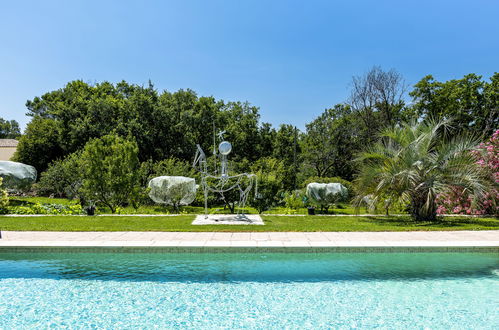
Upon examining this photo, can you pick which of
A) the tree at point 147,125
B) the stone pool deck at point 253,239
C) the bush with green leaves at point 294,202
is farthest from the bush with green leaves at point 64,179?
the stone pool deck at point 253,239

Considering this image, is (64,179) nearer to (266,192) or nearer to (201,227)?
(266,192)

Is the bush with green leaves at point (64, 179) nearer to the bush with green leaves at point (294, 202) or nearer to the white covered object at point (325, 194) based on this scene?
the bush with green leaves at point (294, 202)

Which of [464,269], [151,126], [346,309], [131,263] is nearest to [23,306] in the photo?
[131,263]

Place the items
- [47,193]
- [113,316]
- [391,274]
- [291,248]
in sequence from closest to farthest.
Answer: [113,316] < [391,274] < [291,248] < [47,193]

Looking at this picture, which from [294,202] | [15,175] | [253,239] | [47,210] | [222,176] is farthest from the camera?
[15,175]

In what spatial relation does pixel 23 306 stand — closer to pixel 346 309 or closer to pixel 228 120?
pixel 346 309

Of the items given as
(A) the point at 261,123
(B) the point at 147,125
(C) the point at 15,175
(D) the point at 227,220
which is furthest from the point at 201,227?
(A) the point at 261,123

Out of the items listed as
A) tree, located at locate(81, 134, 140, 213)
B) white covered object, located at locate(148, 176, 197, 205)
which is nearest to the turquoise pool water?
tree, located at locate(81, 134, 140, 213)

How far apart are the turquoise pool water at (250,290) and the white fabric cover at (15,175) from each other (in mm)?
13369

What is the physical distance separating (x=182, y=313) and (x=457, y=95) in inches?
1105

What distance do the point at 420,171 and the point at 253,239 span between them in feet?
23.1

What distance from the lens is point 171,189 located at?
17.0 m

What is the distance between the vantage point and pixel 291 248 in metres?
7.70

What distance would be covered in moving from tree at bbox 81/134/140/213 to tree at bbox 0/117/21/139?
208ft
